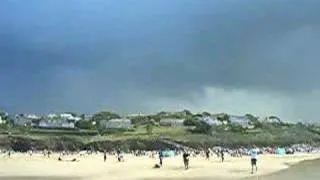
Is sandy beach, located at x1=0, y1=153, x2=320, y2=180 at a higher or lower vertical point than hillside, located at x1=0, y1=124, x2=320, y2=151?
lower

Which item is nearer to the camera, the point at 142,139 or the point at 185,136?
the point at 142,139

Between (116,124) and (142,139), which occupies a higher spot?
(116,124)

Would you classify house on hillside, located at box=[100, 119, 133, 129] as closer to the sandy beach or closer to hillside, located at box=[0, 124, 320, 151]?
hillside, located at box=[0, 124, 320, 151]

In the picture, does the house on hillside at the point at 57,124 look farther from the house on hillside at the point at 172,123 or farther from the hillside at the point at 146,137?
the house on hillside at the point at 172,123

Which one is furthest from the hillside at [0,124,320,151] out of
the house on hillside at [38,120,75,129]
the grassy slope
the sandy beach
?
the sandy beach

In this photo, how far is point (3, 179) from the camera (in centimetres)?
4209

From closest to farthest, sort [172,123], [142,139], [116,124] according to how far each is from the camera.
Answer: [142,139], [172,123], [116,124]

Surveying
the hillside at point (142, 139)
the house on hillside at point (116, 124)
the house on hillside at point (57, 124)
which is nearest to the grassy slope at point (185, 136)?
the hillside at point (142, 139)

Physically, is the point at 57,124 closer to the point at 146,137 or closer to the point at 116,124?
the point at 116,124

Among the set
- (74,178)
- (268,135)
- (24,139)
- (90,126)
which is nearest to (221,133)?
(268,135)

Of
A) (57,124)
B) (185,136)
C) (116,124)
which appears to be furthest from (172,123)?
(185,136)

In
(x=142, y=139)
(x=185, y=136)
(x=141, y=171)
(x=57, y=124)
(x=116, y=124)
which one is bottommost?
(x=141, y=171)

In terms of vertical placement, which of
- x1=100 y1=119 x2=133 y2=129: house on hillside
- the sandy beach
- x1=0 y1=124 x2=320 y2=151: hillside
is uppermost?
x1=100 y1=119 x2=133 y2=129: house on hillside

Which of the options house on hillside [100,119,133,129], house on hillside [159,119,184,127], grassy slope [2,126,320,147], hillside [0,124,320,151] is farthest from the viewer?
house on hillside [159,119,184,127]
